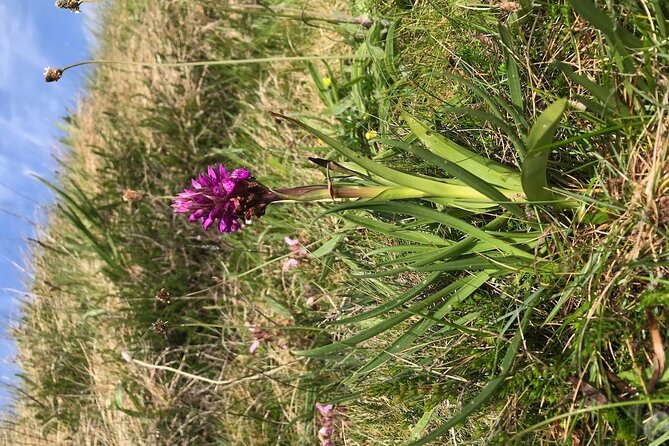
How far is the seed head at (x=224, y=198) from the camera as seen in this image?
1.22 m

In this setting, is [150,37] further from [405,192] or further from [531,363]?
[531,363]

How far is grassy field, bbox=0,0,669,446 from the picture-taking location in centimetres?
118

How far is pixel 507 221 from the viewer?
57.8 inches

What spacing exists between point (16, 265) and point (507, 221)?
3350mm

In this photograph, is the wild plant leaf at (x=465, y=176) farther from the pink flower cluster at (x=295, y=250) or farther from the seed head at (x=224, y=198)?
the pink flower cluster at (x=295, y=250)

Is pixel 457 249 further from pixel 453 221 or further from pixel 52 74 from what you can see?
pixel 52 74

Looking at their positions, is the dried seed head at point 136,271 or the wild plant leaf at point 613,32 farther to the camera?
the dried seed head at point 136,271

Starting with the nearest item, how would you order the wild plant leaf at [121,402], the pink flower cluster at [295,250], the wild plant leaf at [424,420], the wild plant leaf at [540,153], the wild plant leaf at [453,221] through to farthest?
the wild plant leaf at [540,153] → the wild plant leaf at [453,221] → the wild plant leaf at [424,420] → the pink flower cluster at [295,250] → the wild plant leaf at [121,402]

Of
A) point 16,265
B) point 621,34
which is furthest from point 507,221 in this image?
point 16,265

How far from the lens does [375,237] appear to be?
2012mm

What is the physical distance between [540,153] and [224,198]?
63 centimetres

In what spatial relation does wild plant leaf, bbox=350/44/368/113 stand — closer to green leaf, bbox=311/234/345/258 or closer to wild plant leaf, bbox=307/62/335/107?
wild plant leaf, bbox=307/62/335/107

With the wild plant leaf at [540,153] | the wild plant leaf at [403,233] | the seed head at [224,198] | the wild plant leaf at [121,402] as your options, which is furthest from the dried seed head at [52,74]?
the wild plant leaf at [121,402]

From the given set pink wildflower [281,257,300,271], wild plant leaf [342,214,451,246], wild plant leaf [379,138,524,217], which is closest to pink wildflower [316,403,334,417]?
pink wildflower [281,257,300,271]
